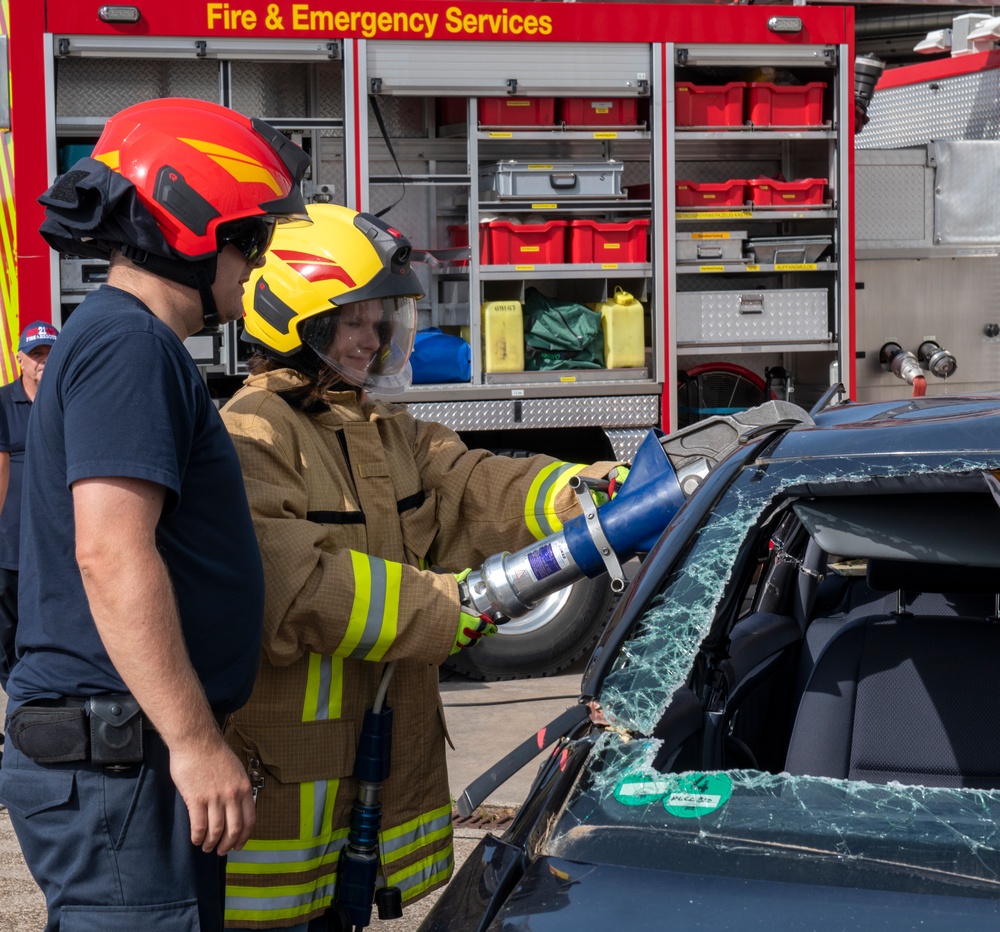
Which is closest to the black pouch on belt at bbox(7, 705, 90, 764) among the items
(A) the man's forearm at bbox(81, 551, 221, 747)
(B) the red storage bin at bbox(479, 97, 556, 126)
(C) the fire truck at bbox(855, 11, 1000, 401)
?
(A) the man's forearm at bbox(81, 551, 221, 747)

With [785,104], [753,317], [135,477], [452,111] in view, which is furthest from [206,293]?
[785,104]

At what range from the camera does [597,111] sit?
6082 mm

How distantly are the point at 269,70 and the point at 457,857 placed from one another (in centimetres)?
370

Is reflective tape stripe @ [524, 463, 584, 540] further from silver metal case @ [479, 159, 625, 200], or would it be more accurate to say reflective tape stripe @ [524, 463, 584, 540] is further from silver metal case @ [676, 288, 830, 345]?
silver metal case @ [676, 288, 830, 345]

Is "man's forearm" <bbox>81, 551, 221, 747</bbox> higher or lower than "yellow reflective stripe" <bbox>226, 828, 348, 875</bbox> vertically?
higher

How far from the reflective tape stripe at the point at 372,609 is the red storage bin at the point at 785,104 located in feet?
15.2

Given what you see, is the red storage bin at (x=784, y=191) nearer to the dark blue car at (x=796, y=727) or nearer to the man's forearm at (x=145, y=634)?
the dark blue car at (x=796, y=727)

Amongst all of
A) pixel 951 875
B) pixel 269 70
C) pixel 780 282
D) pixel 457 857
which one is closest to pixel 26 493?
pixel 951 875

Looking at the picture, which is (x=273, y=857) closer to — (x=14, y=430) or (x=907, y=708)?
(x=907, y=708)

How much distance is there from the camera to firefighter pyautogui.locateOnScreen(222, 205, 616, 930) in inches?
89.0

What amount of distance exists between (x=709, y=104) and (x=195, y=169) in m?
4.71

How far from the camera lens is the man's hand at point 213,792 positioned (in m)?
1.72

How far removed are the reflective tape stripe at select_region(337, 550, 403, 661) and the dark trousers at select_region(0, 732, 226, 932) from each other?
47 centimetres

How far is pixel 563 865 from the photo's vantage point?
5.23 feet
